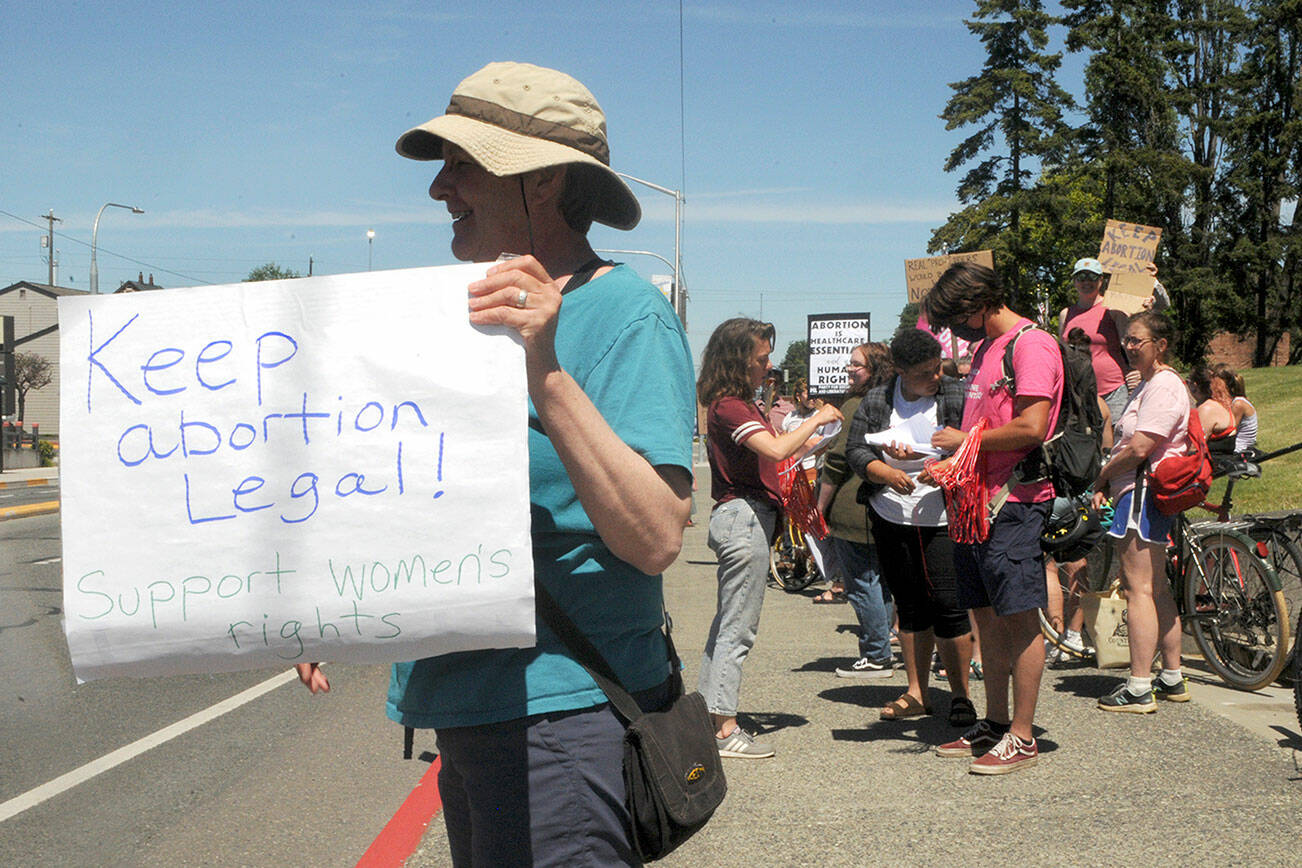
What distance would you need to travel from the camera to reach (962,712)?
554 centimetres

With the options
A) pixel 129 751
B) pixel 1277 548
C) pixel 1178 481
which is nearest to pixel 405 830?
pixel 129 751

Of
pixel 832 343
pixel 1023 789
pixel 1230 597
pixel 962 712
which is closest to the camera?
pixel 1023 789

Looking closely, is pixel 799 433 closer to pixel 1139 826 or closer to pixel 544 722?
pixel 1139 826

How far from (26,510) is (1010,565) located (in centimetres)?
1966

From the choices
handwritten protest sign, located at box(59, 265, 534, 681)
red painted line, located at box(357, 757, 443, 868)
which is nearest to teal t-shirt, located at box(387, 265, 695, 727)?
handwritten protest sign, located at box(59, 265, 534, 681)

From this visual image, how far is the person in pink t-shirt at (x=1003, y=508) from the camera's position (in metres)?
4.72

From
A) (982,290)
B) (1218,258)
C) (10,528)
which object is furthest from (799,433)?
(1218,258)

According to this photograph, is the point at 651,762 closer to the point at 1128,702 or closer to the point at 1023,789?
the point at 1023,789

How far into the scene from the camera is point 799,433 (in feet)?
17.4

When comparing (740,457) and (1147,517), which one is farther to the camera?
(1147,517)

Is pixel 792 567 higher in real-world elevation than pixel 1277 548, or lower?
lower

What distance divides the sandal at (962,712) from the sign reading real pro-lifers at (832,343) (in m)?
15.2

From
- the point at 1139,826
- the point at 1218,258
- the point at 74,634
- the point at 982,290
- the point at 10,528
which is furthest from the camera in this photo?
the point at 1218,258

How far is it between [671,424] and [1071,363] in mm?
3720
